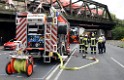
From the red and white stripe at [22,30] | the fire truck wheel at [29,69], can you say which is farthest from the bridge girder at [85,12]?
the fire truck wheel at [29,69]

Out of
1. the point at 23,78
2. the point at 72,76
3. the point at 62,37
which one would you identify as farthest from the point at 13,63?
the point at 62,37

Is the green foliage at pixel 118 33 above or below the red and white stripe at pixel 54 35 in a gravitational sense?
below

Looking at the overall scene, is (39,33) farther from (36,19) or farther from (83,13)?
(83,13)

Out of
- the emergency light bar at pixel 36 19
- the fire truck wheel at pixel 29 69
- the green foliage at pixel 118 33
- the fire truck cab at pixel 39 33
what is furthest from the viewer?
the green foliage at pixel 118 33

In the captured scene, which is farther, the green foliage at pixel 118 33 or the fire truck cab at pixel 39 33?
the green foliage at pixel 118 33

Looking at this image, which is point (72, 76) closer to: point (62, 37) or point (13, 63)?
point (13, 63)

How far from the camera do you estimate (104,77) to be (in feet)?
40.7

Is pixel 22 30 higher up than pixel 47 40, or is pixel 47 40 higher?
pixel 22 30

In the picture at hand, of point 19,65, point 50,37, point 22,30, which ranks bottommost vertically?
point 19,65

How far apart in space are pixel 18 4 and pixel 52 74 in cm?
3783

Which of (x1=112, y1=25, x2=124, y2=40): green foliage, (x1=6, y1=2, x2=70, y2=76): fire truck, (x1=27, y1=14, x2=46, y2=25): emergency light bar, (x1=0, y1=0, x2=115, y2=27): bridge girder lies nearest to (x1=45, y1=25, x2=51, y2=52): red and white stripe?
(x1=6, y1=2, x2=70, y2=76): fire truck

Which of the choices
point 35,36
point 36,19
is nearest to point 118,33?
point 35,36

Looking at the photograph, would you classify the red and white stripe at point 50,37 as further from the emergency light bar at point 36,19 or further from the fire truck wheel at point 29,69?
the fire truck wheel at point 29,69

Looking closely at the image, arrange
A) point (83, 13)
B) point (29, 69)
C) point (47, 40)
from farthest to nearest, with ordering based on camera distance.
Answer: point (83, 13)
point (47, 40)
point (29, 69)
